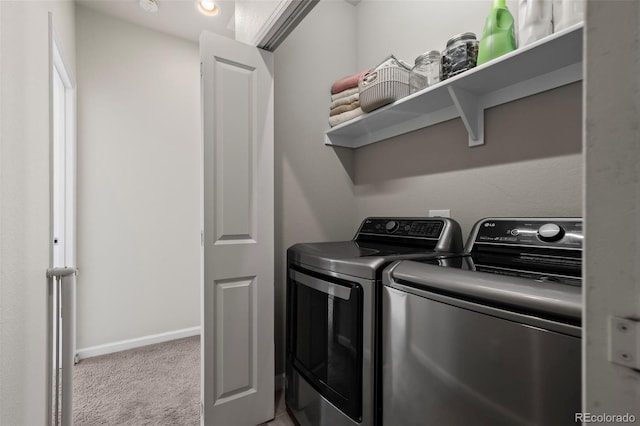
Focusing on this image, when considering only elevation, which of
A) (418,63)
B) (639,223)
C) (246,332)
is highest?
(418,63)

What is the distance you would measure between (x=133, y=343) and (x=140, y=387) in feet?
2.29

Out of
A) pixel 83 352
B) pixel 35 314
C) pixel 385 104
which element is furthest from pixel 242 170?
pixel 83 352

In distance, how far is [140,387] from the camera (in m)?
1.91

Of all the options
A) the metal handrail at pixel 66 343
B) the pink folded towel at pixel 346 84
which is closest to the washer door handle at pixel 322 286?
the metal handrail at pixel 66 343

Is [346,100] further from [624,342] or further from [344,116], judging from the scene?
[624,342]

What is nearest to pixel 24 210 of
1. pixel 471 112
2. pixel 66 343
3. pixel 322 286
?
pixel 66 343

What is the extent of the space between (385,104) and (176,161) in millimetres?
2060

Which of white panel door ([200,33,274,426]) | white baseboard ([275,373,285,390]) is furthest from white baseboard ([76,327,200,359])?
white panel door ([200,33,274,426])

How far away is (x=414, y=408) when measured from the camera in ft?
2.89

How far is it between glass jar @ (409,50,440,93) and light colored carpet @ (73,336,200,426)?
226 centimetres

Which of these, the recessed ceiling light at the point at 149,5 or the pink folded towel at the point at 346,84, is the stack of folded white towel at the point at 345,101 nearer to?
the pink folded towel at the point at 346,84

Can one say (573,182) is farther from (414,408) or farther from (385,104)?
(414,408)

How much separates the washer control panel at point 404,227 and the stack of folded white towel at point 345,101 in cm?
70

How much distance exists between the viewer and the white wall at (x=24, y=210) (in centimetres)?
72
